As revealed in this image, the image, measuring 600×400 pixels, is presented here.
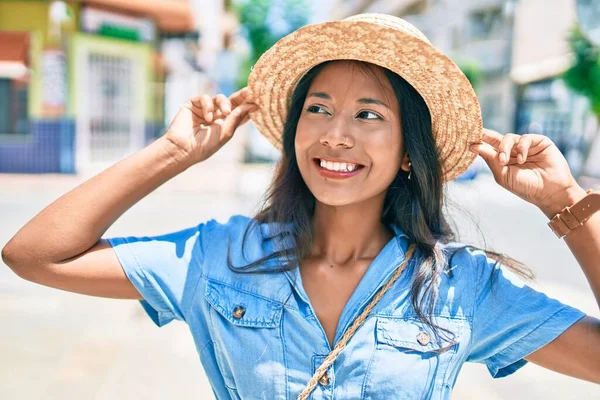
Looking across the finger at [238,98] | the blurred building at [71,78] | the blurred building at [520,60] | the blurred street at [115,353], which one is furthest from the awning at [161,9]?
the finger at [238,98]

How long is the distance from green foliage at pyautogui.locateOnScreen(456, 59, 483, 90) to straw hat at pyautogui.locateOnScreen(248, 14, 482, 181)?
25.2 meters

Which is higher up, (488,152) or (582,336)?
(488,152)

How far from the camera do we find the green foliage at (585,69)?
16953 millimetres

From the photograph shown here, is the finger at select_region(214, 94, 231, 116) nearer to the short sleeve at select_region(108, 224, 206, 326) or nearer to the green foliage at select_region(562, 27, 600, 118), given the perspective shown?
the short sleeve at select_region(108, 224, 206, 326)

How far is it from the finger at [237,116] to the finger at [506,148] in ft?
2.50

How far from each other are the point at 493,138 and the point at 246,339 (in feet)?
2.90

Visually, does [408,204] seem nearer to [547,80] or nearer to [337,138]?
[337,138]

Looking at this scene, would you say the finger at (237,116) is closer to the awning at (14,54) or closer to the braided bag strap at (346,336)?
the braided bag strap at (346,336)

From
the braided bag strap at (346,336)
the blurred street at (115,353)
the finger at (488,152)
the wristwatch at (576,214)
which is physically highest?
the finger at (488,152)

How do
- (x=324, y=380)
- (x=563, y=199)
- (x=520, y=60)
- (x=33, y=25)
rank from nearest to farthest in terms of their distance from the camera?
1. (x=324, y=380)
2. (x=563, y=199)
3. (x=33, y=25)
4. (x=520, y=60)

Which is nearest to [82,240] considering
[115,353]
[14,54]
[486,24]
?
[115,353]

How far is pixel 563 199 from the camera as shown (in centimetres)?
167

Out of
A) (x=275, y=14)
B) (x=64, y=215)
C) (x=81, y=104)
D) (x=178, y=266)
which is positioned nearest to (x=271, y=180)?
(x=178, y=266)

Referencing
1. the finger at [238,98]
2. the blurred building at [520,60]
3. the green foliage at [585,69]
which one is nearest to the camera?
the finger at [238,98]
